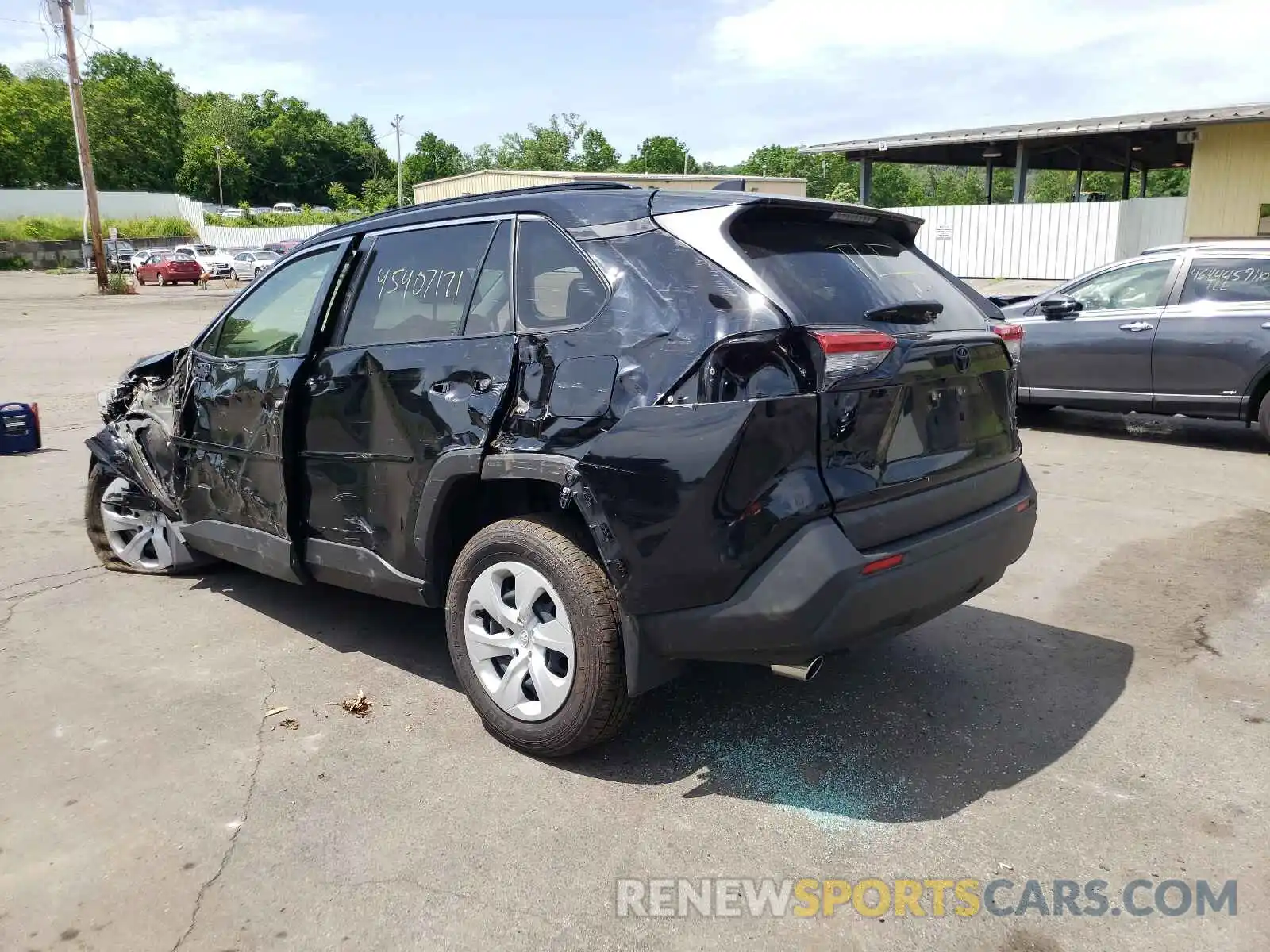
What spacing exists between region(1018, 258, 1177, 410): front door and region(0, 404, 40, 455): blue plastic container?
9150 millimetres

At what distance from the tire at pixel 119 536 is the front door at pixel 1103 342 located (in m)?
7.54

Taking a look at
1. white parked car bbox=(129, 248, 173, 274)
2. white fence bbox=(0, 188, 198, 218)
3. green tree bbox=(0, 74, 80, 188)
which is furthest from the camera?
green tree bbox=(0, 74, 80, 188)

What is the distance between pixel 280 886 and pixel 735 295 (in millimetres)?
2174

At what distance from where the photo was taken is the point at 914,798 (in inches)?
127

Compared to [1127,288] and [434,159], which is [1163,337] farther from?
[434,159]

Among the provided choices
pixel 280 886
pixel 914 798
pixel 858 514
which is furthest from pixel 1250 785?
pixel 280 886

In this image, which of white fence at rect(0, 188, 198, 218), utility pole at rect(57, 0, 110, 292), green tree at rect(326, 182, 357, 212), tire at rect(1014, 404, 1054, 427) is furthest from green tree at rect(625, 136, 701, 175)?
tire at rect(1014, 404, 1054, 427)

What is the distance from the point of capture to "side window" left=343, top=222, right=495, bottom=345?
3.80 m

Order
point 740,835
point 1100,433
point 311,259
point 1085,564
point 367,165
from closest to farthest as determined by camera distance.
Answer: point 740,835 < point 311,259 < point 1085,564 < point 1100,433 < point 367,165

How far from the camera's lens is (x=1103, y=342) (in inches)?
354

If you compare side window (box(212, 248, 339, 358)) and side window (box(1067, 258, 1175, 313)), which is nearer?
side window (box(212, 248, 339, 358))

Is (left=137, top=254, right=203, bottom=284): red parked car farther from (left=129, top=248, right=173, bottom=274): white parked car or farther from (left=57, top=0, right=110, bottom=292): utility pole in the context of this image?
(left=57, top=0, right=110, bottom=292): utility pole

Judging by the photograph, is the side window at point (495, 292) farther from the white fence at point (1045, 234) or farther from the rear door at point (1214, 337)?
the white fence at point (1045, 234)

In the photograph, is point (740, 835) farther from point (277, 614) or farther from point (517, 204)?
→ point (277, 614)
